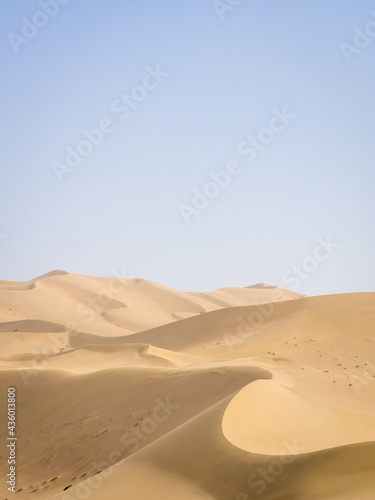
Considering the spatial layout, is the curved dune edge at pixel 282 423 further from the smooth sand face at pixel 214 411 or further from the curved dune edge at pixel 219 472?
the curved dune edge at pixel 219 472

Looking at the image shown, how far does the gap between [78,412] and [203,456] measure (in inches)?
313

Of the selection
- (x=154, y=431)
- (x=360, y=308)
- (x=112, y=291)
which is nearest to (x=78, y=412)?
(x=154, y=431)

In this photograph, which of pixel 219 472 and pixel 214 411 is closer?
pixel 219 472

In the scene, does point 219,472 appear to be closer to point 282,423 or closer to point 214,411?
point 214,411

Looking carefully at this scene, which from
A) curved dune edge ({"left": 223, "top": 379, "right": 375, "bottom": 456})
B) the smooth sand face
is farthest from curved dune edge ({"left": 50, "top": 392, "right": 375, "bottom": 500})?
curved dune edge ({"left": 223, "top": 379, "right": 375, "bottom": 456})

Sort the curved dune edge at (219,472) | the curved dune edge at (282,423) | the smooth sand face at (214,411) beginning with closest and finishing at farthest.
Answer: the curved dune edge at (219,472)
the smooth sand face at (214,411)
the curved dune edge at (282,423)

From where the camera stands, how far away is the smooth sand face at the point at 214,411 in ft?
24.7

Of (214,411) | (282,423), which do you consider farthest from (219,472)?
(282,423)

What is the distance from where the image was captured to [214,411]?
32.5ft

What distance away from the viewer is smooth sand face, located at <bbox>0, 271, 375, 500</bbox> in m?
7.53

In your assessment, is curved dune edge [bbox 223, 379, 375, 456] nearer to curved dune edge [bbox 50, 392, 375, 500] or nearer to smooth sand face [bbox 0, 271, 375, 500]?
smooth sand face [bbox 0, 271, 375, 500]

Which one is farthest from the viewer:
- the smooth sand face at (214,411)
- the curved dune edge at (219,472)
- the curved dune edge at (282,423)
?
the curved dune edge at (282,423)

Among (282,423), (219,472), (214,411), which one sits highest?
(214,411)

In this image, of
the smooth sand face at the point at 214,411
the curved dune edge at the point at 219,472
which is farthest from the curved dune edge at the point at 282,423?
the curved dune edge at the point at 219,472
